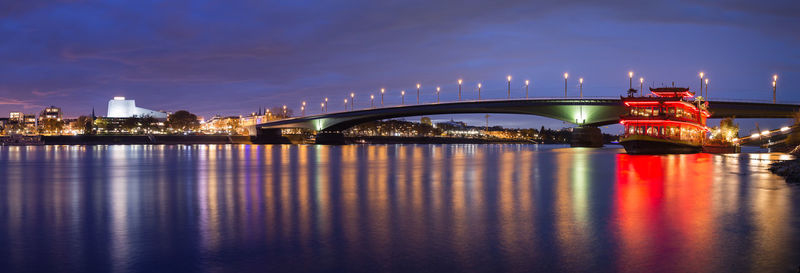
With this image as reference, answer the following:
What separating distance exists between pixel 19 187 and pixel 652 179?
84.0 feet

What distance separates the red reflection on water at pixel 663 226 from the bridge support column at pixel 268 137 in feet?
403

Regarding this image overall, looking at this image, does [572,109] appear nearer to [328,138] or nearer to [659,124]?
[659,124]

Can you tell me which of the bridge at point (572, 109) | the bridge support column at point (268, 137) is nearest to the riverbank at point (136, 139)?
A: the bridge support column at point (268, 137)

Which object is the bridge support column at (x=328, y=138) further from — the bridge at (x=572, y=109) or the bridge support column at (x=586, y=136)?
the bridge support column at (x=586, y=136)

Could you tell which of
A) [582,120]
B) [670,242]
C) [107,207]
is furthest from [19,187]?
[582,120]

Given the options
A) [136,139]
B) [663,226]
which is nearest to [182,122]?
[136,139]

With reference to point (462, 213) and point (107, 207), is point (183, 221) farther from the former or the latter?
point (462, 213)

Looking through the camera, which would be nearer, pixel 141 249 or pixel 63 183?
pixel 141 249

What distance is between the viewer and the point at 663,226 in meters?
12.0

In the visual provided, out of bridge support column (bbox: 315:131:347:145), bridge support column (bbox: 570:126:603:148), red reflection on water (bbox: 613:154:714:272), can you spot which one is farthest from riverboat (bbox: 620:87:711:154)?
bridge support column (bbox: 315:131:347:145)

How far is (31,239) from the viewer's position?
34.8ft

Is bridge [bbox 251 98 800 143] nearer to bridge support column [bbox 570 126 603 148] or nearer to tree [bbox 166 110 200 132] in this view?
bridge support column [bbox 570 126 603 148]

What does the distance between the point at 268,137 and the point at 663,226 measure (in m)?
133

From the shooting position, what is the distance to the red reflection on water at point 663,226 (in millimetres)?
8742
